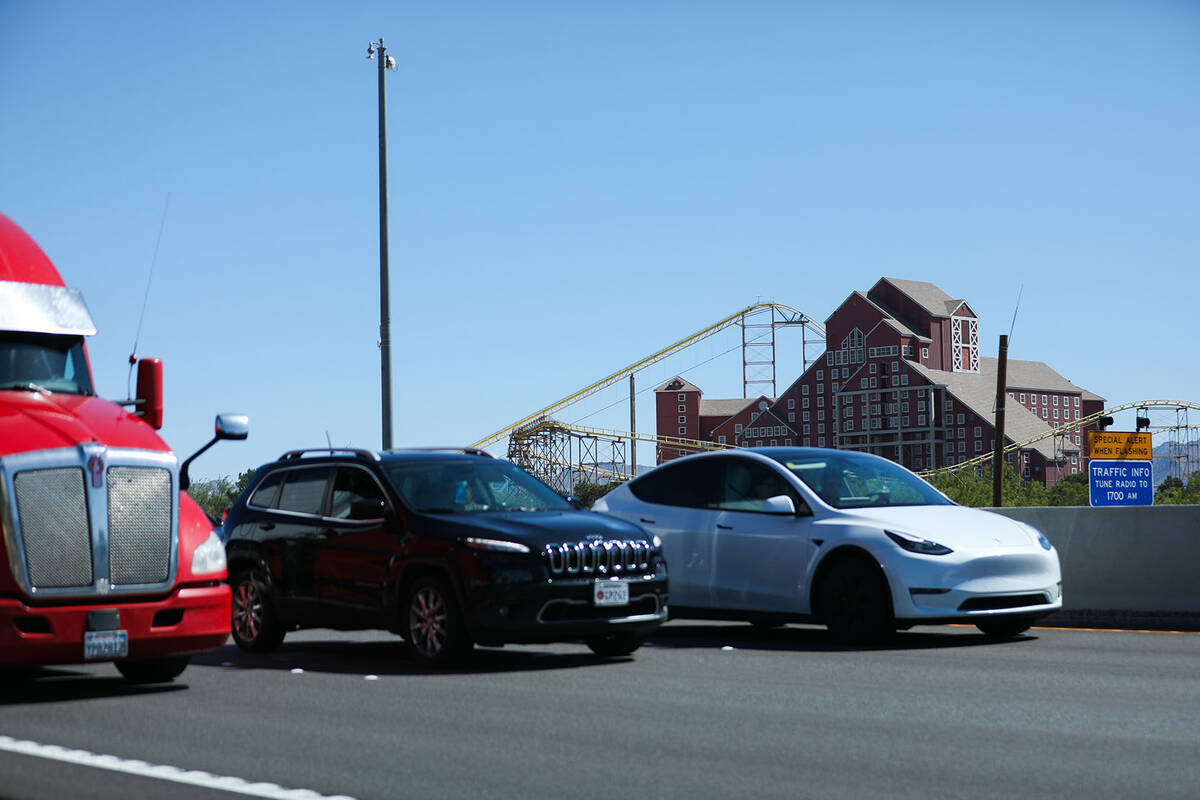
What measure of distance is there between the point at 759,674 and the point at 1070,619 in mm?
6078

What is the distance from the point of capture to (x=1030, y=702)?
9.50 meters

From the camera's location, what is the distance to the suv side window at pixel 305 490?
44.4ft

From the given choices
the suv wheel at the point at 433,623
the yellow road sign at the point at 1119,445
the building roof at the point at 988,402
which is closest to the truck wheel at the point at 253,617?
the suv wheel at the point at 433,623

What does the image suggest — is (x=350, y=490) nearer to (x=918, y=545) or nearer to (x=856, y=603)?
(x=856, y=603)

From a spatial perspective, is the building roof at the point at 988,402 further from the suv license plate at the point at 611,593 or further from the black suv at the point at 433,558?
the suv license plate at the point at 611,593

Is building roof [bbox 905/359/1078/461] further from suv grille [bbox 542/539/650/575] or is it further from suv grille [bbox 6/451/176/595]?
suv grille [bbox 6/451/176/595]

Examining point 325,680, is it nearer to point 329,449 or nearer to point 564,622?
point 564,622

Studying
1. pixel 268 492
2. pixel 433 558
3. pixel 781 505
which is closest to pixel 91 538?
pixel 433 558

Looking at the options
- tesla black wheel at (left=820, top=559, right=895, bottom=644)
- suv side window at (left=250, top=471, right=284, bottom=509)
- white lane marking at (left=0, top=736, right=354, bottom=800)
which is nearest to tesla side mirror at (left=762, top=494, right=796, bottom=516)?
tesla black wheel at (left=820, top=559, right=895, bottom=644)

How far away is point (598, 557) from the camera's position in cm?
1185

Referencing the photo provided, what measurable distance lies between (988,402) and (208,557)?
513 ft

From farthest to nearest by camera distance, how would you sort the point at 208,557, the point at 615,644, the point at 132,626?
the point at 615,644, the point at 208,557, the point at 132,626

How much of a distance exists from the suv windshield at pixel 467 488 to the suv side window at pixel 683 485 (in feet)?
5.83

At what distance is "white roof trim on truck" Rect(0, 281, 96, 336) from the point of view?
11148 millimetres
